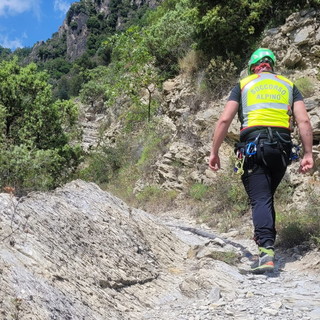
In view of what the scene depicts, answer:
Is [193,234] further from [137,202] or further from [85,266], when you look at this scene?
[137,202]

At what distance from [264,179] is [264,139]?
0.37 m

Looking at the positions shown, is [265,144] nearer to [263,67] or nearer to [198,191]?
[263,67]

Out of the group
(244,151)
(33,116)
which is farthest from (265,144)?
(33,116)

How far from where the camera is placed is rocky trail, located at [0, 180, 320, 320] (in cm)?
251

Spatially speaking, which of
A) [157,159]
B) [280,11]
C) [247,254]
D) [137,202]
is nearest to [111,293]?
[247,254]

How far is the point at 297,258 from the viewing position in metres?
3.81

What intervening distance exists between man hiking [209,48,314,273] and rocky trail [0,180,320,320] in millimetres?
452

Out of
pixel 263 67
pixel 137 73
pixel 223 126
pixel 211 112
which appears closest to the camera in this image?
pixel 223 126

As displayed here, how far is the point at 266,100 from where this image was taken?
359cm

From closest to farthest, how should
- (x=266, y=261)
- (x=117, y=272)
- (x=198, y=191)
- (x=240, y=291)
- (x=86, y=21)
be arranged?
(x=240, y=291) < (x=117, y=272) < (x=266, y=261) < (x=198, y=191) < (x=86, y=21)

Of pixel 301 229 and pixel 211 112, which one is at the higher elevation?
pixel 211 112

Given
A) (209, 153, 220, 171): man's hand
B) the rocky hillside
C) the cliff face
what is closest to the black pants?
(209, 153, 220, 171): man's hand

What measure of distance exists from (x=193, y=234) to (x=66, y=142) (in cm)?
1140

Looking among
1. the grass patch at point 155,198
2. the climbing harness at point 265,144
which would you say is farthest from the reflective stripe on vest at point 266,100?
the grass patch at point 155,198
